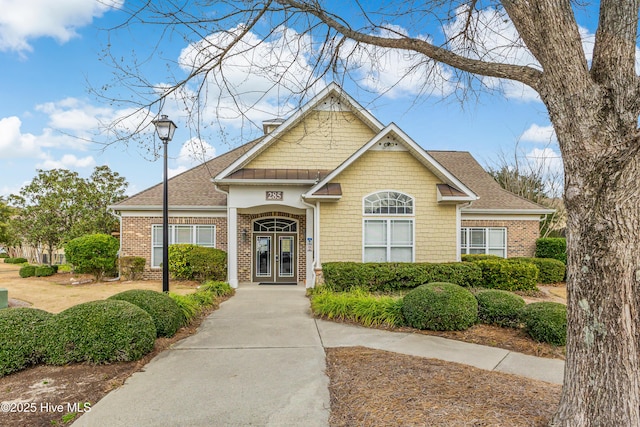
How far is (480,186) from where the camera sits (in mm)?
18219

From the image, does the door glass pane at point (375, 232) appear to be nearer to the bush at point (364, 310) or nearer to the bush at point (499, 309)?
the bush at point (364, 310)

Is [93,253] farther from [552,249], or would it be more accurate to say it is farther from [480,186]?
[552,249]

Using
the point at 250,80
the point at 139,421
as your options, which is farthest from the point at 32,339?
the point at 250,80

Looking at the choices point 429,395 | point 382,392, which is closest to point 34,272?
point 382,392

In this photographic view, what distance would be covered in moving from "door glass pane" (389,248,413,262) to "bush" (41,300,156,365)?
886cm

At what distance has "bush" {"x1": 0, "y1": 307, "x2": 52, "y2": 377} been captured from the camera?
500 cm

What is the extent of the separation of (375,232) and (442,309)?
18.6 feet

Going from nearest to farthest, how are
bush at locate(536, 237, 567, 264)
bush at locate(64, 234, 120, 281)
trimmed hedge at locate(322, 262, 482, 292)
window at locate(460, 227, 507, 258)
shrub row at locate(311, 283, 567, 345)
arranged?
shrub row at locate(311, 283, 567, 345) < trimmed hedge at locate(322, 262, 482, 292) < bush at locate(64, 234, 120, 281) < bush at locate(536, 237, 567, 264) < window at locate(460, 227, 507, 258)

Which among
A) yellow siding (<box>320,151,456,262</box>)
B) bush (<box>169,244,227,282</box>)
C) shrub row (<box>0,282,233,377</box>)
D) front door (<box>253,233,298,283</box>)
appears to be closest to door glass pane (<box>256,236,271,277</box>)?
front door (<box>253,233,298,283</box>)

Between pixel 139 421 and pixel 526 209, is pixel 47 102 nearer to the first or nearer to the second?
pixel 139 421

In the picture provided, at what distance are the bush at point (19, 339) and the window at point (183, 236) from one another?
10.2m

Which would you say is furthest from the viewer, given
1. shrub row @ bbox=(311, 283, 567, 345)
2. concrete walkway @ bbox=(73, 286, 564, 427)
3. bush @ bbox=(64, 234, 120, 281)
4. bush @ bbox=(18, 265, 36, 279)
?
bush @ bbox=(18, 265, 36, 279)

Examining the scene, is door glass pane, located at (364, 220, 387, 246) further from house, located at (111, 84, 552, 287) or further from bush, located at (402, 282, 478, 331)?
bush, located at (402, 282, 478, 331)

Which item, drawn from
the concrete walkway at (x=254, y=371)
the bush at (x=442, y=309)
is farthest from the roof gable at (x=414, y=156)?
the bush at (x=442, y=309)
